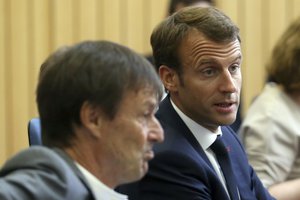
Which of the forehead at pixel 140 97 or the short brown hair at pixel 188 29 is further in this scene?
the short brown hair at pixel 188 29

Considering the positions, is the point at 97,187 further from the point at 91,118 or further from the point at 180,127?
the point at 180,127

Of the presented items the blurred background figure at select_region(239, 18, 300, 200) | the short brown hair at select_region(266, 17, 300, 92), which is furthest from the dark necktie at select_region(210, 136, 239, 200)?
the short brown hair at select_region(266, 17, 300, 92)

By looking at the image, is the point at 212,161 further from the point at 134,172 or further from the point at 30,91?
the point at 30,91

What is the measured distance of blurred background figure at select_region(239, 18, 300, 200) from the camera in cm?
259

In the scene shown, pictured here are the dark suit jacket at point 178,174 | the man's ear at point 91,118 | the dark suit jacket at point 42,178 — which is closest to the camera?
the dark suit jacket at point 42,178

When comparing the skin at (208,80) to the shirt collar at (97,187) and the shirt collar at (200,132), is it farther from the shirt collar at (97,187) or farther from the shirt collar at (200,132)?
the shirt collar at (97,187)

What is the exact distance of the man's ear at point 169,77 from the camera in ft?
6.79

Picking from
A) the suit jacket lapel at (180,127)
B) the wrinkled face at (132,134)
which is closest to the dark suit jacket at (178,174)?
the suit jacket lapel at (180,127)

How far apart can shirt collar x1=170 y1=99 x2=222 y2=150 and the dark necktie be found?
27 mm

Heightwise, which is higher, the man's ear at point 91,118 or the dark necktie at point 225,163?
the man's ear at point 91,118

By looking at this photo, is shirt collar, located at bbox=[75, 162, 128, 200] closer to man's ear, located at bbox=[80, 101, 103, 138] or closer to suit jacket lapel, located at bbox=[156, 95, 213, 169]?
man's ear, located at bbox=[80, 101, 103, 138]

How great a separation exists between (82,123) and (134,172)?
161 millimetres

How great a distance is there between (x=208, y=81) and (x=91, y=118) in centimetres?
66

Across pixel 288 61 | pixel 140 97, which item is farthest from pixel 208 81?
pixel 288 61
